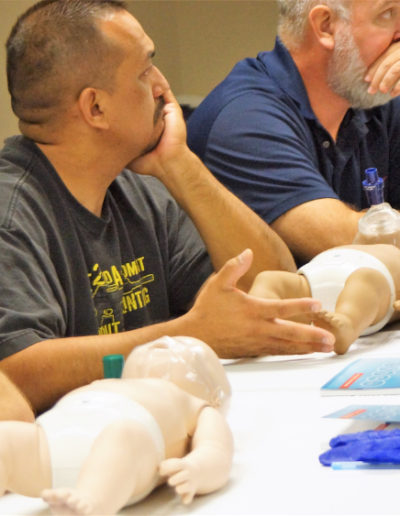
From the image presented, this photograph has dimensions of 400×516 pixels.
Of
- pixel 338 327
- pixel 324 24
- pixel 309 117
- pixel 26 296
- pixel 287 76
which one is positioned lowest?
pixel 338 327

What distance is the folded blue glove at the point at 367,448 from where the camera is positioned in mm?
768

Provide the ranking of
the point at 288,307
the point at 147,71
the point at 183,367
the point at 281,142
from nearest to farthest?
the point at 183,367 → the point at 288,307 → the point at 147,71 → the point at 281,142

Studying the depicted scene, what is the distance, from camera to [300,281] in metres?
1.46

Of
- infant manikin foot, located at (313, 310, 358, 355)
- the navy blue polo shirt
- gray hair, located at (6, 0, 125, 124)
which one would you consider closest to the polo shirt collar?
the navy blue polo shirt

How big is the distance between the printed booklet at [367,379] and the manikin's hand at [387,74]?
1.19 m

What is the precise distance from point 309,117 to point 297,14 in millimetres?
339

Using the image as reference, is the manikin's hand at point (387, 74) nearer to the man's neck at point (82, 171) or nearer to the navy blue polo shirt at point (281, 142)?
the navy blue polo shirt at point (281, 142)

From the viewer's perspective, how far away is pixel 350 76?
228cm

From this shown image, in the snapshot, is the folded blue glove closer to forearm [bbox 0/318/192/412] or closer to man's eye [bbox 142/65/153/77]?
forearm [bbox 0/318/192/412]

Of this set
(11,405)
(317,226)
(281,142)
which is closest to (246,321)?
(11,405)

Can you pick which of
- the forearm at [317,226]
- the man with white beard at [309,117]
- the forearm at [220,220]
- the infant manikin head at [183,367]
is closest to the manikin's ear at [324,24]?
the man with white beard at [309,117]

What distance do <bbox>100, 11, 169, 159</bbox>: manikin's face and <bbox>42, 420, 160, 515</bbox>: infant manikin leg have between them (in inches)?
38.8

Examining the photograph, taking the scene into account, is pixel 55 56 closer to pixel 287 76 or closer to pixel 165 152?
pixel 165 152

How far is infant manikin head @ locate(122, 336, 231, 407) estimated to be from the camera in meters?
0.85
